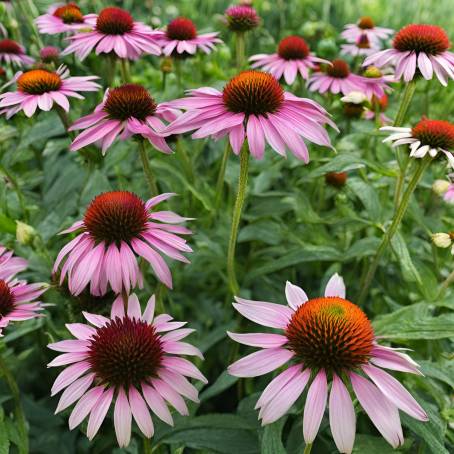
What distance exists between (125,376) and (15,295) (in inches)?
12.5

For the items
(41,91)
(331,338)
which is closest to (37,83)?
(41,91)

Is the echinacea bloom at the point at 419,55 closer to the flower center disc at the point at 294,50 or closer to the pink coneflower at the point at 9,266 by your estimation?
the flower center disc at the point at 294,50

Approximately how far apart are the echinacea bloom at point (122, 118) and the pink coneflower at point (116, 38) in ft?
0.78

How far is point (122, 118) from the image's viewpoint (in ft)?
3.47

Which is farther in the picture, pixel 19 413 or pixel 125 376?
pixel 19 413

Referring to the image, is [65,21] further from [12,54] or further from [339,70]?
[339,70]

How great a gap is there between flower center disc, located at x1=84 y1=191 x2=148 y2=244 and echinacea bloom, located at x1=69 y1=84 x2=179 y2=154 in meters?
0.15

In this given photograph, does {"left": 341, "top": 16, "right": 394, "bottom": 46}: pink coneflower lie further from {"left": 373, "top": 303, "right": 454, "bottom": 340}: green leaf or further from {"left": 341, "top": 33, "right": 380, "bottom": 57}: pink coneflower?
{"left": 373, "top": 303, "right": 454, "bottom": 340}: green leaf

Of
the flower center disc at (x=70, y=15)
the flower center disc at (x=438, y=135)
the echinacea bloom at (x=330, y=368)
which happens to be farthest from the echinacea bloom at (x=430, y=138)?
the flower center disc at (x=70, y=15)

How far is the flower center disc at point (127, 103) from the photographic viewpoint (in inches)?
41.2

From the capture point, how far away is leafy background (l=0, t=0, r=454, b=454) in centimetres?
99

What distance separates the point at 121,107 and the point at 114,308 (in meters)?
0.41

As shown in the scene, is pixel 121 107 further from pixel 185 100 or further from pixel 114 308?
pixel 114 308

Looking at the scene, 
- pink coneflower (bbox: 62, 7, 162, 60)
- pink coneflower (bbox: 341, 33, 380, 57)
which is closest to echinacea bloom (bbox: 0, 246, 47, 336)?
pink coneflower (bbox: 62, 7, 162, 60)
